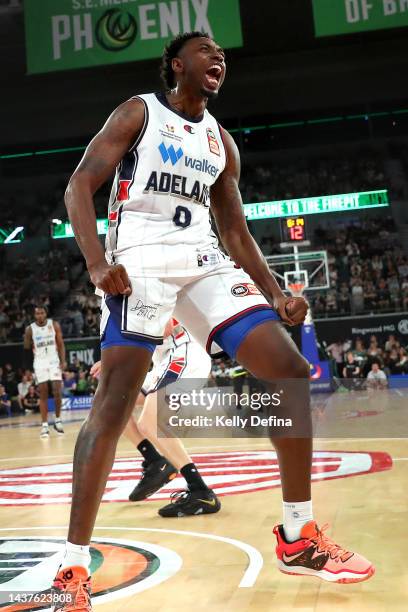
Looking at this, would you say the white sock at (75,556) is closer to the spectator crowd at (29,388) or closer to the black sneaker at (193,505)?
the black sneaker at (193,505)

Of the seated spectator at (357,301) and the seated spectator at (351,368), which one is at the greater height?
the seated spectator at (357,301)

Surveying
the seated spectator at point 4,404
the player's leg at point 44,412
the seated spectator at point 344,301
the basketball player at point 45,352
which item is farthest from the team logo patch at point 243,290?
the seated spectator at point 344,301

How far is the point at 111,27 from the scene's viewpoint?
1235 centimetres

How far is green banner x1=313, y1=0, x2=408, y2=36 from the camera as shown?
11.9m

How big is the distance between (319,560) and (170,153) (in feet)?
5.17

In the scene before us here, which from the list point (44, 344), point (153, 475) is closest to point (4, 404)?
point (44, 344)

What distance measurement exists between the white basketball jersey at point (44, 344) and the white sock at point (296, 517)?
27.2 ft

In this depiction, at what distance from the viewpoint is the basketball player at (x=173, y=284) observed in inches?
95.7

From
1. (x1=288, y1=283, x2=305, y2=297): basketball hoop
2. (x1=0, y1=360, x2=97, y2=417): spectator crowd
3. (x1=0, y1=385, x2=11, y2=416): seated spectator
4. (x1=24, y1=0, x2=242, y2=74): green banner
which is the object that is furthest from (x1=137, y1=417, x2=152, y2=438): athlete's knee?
(x1=0, y1=385, x2=11, y2=416): seated spectator

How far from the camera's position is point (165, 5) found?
480 inches

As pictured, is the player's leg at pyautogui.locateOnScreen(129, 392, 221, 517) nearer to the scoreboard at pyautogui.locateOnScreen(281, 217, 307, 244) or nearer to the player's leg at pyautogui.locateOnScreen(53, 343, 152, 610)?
the player's leg at pyautogui.locateOnScreen(53, 343, 152, 610)

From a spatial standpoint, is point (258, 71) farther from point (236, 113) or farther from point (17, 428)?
point (17, 428)

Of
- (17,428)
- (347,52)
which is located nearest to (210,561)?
(17,428)

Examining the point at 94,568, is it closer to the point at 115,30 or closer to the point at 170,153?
the point at 170,153
